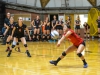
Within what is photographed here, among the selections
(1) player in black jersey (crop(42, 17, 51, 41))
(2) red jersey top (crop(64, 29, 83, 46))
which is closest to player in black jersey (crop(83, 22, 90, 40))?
(1) player in black jersey (crop(42, 17, 51, 41))

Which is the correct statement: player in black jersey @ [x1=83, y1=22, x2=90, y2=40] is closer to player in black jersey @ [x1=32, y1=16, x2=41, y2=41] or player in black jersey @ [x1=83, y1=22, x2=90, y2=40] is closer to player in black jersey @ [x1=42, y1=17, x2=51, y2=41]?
player in black jersey @ [x1=42, y1=17, x2=51, y2=41]

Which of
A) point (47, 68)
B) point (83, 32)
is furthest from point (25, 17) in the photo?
point (47, 68)

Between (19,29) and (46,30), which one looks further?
(46,30)

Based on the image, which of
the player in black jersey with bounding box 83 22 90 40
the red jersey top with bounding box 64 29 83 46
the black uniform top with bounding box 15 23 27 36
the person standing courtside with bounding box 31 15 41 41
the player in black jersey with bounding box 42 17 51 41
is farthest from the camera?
the player in black jersey with bounding box 83 22 90 40

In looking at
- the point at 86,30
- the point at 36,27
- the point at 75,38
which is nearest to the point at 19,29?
the point at 75,38

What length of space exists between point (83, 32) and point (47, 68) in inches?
865

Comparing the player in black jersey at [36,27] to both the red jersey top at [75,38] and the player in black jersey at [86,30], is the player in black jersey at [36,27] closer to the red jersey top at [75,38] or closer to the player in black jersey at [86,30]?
the player in black jersey at [86,30]

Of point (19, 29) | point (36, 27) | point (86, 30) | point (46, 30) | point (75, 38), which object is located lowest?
point (86, 30)

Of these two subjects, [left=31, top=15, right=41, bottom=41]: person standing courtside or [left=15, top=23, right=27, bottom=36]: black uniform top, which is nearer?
[left=15, top=23, right=27, bottom=36]: black uniform top

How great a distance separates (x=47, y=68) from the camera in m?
9.75

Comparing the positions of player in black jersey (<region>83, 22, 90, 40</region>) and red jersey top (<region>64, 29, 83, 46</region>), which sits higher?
red jersey top (<region>64, 29, 83, 46</region>)

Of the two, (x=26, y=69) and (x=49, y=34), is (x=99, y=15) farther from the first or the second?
(x=26, y=69)

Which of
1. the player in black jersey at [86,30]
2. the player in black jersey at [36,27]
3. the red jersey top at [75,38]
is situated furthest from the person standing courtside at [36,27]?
the red jersey top at [75,38]

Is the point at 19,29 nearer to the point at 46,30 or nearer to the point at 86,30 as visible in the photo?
the point at 46,30
